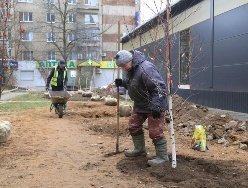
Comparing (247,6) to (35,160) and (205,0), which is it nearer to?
(205,0)

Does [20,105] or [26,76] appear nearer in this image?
[20,105]

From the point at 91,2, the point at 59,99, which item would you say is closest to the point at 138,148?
the point at 59,99

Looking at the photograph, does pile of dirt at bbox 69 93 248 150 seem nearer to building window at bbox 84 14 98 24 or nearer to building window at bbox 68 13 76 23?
building window at bbox 68 13 76 23

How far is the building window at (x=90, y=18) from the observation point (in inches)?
2331

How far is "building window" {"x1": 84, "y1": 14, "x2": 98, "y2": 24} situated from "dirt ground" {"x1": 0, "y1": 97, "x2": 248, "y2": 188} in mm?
51322

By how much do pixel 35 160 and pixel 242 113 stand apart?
7.63 metres

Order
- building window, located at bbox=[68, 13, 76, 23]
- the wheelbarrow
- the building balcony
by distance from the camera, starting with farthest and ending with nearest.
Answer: the building balcony
building window, located at bbox=[68, 13, 76, 23]
the wheelbarrow

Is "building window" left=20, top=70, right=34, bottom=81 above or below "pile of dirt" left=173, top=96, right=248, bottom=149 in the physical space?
above

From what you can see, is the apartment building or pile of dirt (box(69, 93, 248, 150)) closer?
pile of dirt (box(69, 93, 248, 150))

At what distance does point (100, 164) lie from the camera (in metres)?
5.95

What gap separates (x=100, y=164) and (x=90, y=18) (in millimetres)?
55186

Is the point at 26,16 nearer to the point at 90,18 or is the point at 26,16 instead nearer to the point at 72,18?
the point at 72,18

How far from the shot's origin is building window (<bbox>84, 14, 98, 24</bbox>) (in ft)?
194

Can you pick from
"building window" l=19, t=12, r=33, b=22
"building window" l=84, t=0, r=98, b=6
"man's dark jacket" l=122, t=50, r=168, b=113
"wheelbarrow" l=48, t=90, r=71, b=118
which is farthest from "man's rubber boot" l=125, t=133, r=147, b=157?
"building window" l=84, t=0, r=98, b=6
